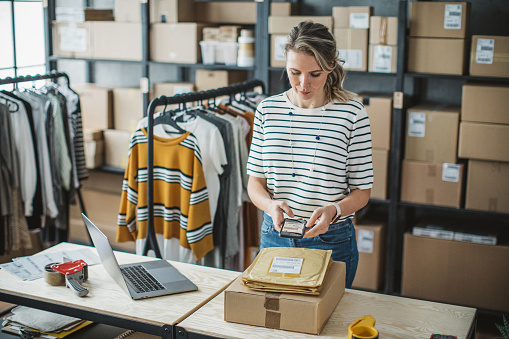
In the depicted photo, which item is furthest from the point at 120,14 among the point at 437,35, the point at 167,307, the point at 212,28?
the point at 167,307

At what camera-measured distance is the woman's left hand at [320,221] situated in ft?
6.40

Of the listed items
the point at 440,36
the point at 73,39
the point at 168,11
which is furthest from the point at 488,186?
the point at 73,39

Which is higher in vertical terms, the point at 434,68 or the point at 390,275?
the point at 434,68

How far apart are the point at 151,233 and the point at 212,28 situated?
5.84 ft

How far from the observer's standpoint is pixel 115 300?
77.4 inches

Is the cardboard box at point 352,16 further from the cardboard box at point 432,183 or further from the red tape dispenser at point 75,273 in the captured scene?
the red tape dispenser at point 75,273

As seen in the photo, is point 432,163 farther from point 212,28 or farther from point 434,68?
point 212,28

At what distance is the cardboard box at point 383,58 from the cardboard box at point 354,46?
0.04m

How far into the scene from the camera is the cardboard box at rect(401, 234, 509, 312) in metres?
3.53

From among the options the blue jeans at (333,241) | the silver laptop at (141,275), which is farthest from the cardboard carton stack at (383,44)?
the silver laptop at (141,275)

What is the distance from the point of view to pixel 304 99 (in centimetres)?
209

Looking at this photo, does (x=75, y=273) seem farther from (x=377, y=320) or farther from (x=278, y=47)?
(x=278, y=47)

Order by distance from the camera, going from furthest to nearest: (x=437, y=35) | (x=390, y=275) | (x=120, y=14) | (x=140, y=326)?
1. (x=120, y=14)
2. (x=390, y=275)
3. (x=437, y=35)
4. (x=140, y=326)

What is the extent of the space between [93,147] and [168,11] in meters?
1.07
